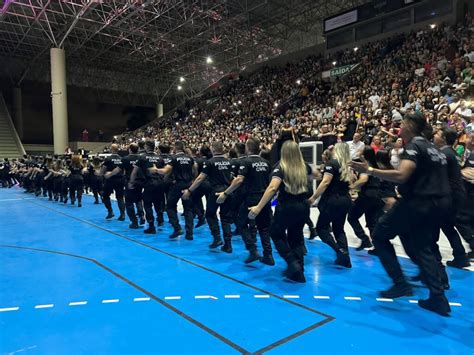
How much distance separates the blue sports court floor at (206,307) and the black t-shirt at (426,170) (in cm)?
124

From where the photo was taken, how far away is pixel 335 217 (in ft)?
16.5

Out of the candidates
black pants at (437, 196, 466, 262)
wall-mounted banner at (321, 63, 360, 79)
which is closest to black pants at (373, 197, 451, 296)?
black pants at (437, 196, 466, 262)

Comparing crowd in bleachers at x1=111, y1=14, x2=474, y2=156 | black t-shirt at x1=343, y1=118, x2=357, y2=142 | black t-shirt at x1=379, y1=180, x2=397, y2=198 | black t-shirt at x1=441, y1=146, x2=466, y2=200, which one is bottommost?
black t-shirt at x1=379, y1=180, x2=397, y2=198

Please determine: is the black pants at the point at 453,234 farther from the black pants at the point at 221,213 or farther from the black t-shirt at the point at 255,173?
the black pants at the point at 221,213

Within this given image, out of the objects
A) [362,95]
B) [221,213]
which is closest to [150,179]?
[221,213]

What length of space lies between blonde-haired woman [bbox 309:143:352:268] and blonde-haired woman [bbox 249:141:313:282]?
0.78 meters

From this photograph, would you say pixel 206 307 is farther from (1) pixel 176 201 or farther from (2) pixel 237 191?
(1) pixel 176 201

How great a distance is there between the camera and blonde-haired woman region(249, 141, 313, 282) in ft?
13.9

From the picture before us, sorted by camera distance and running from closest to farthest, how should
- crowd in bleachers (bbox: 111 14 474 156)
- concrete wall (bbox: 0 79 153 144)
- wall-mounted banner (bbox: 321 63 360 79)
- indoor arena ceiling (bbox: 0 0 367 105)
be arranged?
crowd in bleachers (bbox: 111 14 474 156)
wall-mounted banner (bbox: 321 63 360 79)
indoor arena ceiling (bbox: 0 0 367 105)
concrete wall (bbox: 0 79 153 144)

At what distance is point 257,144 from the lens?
521 centimetres

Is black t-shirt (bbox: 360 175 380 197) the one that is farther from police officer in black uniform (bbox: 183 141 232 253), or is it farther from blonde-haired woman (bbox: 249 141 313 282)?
police officer in black uniform (bbox: 183 141 232 253)

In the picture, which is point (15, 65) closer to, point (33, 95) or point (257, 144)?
point (33, 95)

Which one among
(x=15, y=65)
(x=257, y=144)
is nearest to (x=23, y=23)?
(x=15, y=65)

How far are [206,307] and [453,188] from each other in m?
3.27
